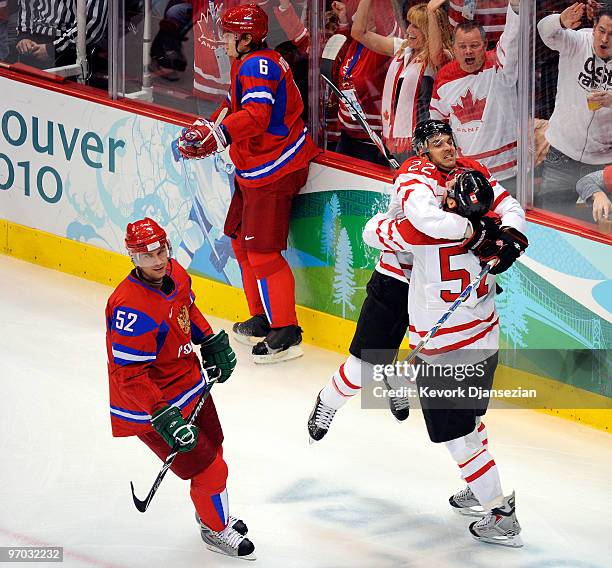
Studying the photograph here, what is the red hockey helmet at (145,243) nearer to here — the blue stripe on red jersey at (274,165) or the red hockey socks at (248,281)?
the blue stripe on red jersey at (274,165)

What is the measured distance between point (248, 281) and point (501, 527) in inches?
80.5

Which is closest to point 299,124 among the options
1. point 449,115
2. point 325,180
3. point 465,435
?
point 325,180

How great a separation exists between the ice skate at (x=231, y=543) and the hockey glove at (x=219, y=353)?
49 centimetres

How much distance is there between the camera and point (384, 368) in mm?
5055

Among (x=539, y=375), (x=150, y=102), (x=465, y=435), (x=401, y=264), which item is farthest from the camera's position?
(x=150, y=102)

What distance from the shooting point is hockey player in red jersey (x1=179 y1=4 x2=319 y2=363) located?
6.01m

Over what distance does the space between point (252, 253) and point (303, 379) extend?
573 mm

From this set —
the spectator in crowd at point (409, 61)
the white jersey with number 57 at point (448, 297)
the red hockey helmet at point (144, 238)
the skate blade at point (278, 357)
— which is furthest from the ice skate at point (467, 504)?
the spectator in crowd at point (409, 61)

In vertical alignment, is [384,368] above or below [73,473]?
above

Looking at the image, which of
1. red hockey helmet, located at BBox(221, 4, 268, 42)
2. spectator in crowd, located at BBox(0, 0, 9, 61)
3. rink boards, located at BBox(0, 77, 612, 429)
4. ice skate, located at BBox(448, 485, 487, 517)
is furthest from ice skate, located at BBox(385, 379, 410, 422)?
spectator in crowd, located at BBox(0, 0, 9, 61)

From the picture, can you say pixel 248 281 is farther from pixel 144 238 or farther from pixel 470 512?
pixel 144 238

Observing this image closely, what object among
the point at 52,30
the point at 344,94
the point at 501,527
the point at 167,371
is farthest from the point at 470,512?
the point at 52,30

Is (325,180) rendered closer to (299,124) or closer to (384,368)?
(299,124)
